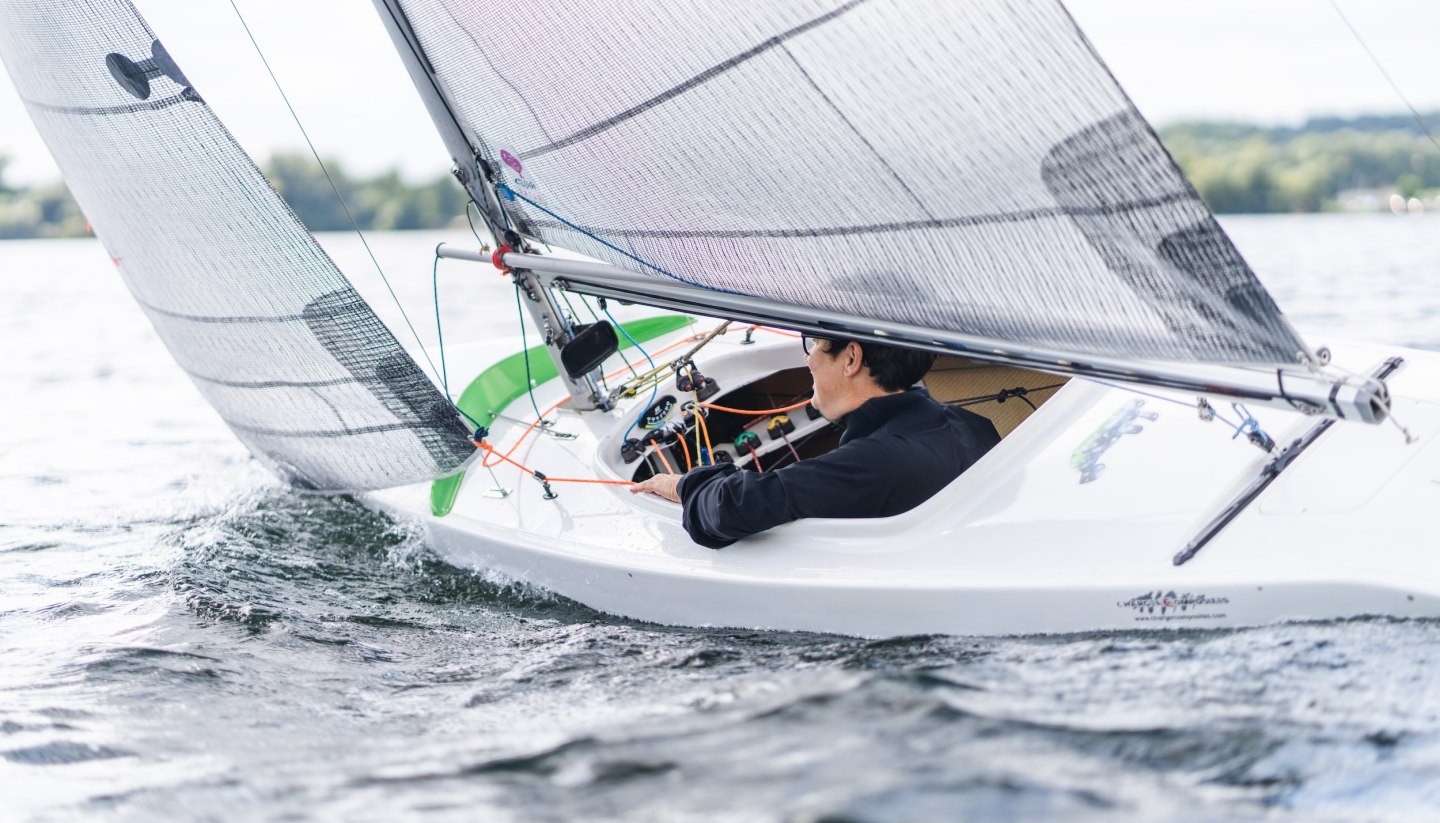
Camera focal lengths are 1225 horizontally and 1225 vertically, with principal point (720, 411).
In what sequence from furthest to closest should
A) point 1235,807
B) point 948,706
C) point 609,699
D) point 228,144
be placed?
point 228,144 → point 609,699 → point 948,706 → point 1235,807

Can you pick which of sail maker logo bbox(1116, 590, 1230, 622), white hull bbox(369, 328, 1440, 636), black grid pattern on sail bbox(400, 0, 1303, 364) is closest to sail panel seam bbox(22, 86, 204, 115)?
black grid pattern on sail bbox(400, 0, 1303, 364)

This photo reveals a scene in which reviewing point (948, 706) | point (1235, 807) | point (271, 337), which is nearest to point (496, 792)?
point (948, 706)

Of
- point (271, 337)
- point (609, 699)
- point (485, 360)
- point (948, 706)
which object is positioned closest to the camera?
point (948, 706)

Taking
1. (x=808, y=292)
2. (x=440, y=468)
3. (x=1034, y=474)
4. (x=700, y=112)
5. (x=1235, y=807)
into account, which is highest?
(x=700, y=112)

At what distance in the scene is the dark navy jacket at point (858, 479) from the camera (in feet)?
7.95

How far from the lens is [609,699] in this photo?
2.08m

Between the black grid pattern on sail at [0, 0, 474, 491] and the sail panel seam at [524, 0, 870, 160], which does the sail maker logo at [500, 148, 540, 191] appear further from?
the black grid pattern on sail at [0, 0, 474, 491]

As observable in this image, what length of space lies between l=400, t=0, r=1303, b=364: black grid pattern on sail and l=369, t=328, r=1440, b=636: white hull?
1.17 ft

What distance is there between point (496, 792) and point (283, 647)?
1083 millimetres

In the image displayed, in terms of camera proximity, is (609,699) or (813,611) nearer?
(609,699)

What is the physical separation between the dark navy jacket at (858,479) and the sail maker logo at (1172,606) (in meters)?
0.52

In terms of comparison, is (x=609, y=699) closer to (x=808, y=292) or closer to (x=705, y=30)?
(x=808, y=292)

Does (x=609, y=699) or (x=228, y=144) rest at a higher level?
(x=228, y=144)

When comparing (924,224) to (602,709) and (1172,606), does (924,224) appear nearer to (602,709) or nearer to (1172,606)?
(1172,606)
